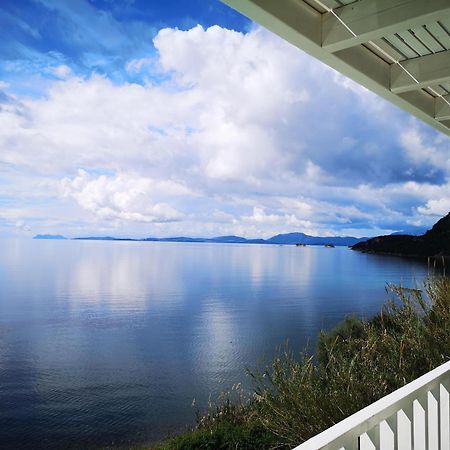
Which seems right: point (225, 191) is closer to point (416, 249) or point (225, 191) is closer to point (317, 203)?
point (317, 203)

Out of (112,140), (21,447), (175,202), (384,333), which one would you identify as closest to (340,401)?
(384,333)

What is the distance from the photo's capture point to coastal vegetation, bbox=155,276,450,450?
3.38 metres

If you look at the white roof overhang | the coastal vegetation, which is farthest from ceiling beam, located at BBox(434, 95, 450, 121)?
the coastal vegetation

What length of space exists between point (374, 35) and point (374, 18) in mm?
53

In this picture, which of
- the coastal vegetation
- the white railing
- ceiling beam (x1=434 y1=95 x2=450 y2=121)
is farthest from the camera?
the coastal vegetation

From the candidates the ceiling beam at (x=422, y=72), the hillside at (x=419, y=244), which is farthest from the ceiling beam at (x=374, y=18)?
the hillside at (x=419, y=244)

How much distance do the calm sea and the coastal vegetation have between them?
1.76 ft

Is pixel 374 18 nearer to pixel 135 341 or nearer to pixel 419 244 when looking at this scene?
pixel 135 341

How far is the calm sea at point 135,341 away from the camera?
12.1 meters

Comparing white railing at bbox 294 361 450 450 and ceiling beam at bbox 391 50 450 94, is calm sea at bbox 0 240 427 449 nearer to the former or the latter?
ceiling beam at bbox 391 50 450 94

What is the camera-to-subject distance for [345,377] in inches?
135

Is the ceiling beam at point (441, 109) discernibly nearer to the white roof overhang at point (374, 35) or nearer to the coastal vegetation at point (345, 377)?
the white roof overhang at point (374, 35)

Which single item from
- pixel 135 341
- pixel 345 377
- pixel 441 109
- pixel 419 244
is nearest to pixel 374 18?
pixel 441 109

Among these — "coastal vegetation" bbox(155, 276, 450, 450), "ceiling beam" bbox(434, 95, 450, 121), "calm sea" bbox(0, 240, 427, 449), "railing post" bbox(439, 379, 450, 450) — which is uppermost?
"ceiling beam" bbox(434, 95, 450, 121)
